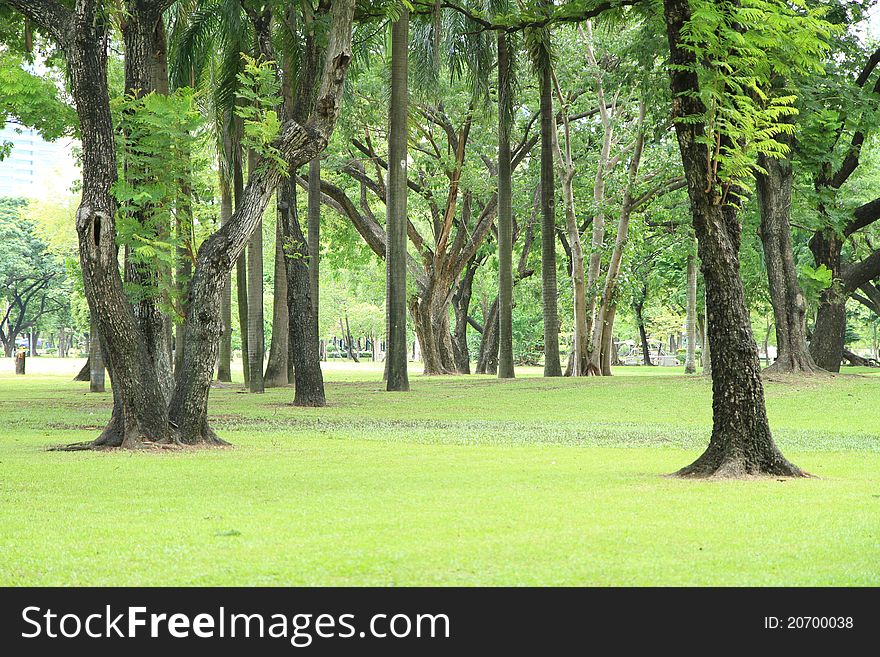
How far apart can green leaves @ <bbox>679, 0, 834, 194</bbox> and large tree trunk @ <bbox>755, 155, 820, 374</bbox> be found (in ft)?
45.3

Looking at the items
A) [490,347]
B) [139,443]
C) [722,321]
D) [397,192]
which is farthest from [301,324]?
[490,347]

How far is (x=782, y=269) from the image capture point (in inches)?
974

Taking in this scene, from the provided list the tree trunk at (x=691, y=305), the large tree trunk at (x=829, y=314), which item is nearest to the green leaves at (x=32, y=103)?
the large tree trunk at (x=829, y=314)

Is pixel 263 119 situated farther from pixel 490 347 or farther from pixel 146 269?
pixel 490 347

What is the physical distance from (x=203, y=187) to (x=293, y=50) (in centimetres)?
827

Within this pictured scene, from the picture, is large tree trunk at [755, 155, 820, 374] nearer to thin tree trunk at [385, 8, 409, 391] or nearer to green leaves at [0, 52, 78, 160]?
thin tree trunk at [385, 8, 409, 391]

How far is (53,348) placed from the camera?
130125 millimetres

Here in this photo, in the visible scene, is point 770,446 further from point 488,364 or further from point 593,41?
point 488,364

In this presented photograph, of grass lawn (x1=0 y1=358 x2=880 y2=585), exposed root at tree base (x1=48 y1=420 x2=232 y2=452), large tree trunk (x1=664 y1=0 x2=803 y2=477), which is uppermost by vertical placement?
large tree trunk (x1=664 y1=0 x2=803 y2=477)

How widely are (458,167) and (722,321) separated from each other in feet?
85.6

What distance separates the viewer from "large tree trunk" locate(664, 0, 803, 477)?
10625mm

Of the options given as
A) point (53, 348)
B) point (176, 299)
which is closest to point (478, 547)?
point (176, 299)

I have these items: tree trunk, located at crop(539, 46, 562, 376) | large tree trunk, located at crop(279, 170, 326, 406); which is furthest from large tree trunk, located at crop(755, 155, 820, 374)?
large tree trunk, located at crop(279, 170, 326, 406)

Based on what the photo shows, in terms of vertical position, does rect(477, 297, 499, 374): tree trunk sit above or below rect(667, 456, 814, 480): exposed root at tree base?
above
